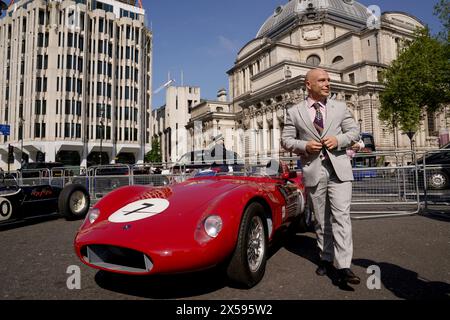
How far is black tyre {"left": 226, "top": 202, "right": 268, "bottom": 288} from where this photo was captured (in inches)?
97.7

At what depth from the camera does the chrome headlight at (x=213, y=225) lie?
7.64 feet

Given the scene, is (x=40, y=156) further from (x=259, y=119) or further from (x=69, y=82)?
(x=259, y=119)

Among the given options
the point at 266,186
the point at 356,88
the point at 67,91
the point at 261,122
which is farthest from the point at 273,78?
the point at 266,186

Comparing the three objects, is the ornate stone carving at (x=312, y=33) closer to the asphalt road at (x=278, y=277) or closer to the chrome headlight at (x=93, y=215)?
the asphalt road at (x=278, y=277)

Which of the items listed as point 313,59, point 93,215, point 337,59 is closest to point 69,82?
point 313,59

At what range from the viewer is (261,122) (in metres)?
51.6

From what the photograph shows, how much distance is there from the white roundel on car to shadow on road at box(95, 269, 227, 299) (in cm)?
62

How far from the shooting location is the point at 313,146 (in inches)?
109

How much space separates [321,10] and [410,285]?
63703 mm

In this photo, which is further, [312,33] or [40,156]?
[312,33]

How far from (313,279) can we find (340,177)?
100cm

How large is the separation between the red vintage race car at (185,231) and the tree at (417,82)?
1921 centimetres
